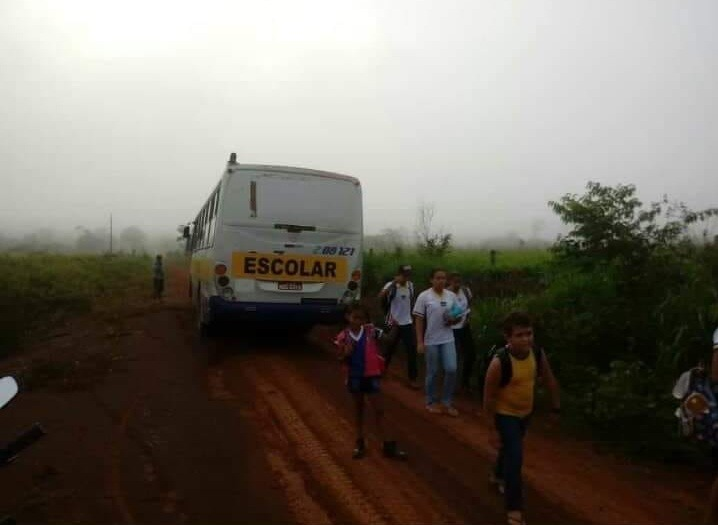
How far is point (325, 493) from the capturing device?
511 cm

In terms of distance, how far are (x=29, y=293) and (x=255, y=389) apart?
1961 cm

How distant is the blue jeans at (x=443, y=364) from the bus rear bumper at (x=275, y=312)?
10.9 ft

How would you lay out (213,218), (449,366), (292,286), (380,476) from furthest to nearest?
(213,218)
(292,286)
(449,366)
(380,476)

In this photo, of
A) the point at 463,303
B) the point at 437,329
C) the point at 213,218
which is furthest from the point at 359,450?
the point at 213,218

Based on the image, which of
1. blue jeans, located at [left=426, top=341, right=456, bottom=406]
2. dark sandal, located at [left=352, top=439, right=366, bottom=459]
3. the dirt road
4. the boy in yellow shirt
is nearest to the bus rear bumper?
the dirt road

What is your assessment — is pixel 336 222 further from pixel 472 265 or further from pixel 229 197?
pixel 472 265

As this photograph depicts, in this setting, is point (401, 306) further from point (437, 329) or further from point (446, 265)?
point (446, 265)

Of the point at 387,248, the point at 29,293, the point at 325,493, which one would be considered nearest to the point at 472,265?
the point at 387,248

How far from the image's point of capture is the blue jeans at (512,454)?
4543 millimetres

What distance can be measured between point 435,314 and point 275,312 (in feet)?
12.4

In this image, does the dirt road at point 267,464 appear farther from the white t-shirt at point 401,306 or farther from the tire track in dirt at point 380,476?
the white t-shirt at point 401,306

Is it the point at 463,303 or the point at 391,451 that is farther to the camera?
the point at 463,303

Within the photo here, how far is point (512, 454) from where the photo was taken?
4.54 m

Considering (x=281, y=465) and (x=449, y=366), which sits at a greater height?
(x=449, y=366)
